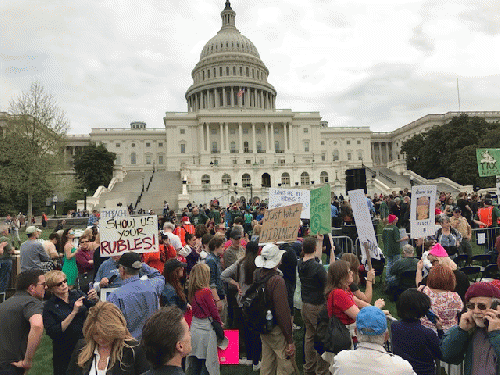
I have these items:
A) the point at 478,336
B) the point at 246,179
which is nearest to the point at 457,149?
the point at 246,179

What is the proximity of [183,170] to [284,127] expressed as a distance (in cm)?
3109

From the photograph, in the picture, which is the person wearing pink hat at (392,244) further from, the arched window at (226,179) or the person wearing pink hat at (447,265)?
the arched window at (226,179)

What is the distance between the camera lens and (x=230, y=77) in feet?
307

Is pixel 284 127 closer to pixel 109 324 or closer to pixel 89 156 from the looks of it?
pixel 89 156

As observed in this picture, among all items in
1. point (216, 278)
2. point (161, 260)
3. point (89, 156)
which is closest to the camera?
point (216, 278)

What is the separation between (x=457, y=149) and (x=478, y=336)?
2192 inches

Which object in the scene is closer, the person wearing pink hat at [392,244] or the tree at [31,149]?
the person wearing pink hat at [392,244]

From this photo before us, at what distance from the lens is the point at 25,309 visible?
405 centimetres

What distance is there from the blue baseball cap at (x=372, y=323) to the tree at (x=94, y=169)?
5596 centimetres

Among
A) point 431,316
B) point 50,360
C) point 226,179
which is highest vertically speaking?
point 226,179

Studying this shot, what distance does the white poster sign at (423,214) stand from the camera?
7.63m

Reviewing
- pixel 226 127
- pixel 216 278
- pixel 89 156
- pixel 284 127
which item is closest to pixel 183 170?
pixel 89 156

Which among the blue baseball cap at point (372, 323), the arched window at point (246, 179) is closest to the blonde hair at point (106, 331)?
the blue baseball cap at point (372, 323)

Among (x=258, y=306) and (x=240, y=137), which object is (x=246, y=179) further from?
(x=258, y=306)
